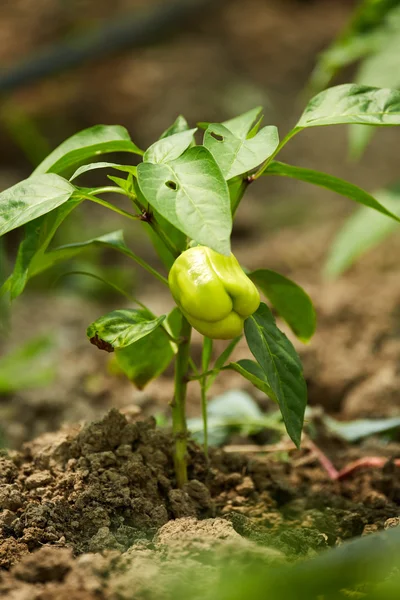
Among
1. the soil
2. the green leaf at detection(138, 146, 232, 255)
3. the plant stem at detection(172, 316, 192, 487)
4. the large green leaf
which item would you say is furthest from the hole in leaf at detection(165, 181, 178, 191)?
the large green leaf

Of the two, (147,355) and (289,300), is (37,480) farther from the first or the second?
(289,300)

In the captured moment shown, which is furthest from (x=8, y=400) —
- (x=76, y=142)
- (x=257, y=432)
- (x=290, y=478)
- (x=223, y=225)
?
(x=223, y=225)

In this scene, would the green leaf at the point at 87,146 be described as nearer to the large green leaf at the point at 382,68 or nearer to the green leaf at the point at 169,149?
the green leaf at the point at 169,149

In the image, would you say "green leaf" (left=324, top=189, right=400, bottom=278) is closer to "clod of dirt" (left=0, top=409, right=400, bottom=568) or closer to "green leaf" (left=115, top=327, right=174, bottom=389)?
"clod of dirt" (left=0, top=409, right=400, bottom=568)

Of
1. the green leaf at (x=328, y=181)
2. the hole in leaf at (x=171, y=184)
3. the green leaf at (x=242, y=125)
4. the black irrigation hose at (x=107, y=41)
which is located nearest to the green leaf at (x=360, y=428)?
the green leaf at (x=328, y=181)

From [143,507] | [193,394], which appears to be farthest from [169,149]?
[193,394]

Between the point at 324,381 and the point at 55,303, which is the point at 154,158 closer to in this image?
the point at 324,381
